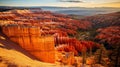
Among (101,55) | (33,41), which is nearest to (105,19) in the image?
(101,55)

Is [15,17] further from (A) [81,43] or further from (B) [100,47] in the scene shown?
(B) [100,47]

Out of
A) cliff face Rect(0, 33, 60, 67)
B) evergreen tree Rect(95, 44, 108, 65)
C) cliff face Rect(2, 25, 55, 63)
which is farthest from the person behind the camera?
cliff face Rect(2, 25, 55, 63)

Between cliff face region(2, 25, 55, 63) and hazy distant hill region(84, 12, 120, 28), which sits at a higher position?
hazy distant hill region(84, 12, 120, 28)

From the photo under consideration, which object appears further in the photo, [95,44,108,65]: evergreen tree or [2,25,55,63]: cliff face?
[2,25,55,63]: cliff face

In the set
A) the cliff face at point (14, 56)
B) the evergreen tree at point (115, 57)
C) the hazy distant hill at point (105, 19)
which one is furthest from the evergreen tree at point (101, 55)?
the cliff face at point (14, 56)

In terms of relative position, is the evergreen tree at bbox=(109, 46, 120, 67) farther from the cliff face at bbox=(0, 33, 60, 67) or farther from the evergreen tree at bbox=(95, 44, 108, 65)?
the cliff face at bbox=(0, 33, 60, 67)

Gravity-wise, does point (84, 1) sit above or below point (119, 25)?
above

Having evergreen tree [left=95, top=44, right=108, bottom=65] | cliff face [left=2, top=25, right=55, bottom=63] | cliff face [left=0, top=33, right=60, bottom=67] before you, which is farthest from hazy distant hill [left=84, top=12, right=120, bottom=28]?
cliff face [left=0, top=33, right=60, bottom=67]

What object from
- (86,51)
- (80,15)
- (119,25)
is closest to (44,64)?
(86,51)

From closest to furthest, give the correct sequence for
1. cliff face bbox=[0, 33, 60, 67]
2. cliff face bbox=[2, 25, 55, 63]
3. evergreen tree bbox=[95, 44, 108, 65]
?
cliff face bbox=[0, 33, 60, 67]
evergreen tree bbox=[95, 44, 108, 65]
cliff face bbox=[2, 25, 55, 63]

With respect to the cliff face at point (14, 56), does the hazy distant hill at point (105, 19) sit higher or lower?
higher

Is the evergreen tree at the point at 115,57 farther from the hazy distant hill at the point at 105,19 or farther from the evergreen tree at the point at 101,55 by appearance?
the hazy distant hill at the point at 105,19
